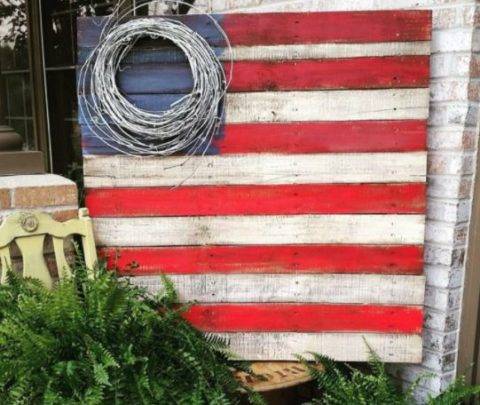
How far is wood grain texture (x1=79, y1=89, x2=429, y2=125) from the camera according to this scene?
208 cm

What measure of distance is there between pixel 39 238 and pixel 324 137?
3.71 ft

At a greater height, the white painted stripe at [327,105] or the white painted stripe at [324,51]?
the white painted stripe at [324,51]

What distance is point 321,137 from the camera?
6.93ft

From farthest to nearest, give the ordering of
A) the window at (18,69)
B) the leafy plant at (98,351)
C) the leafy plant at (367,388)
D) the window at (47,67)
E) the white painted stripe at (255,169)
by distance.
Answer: the window at (18,69), the window at (47,67), the white painted stripe at (255,169), the leafy plant at (367,388), the leafy plant at (98,351)

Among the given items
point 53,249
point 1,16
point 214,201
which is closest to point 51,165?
point 1,16

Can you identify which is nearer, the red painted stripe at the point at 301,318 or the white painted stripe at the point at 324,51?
the white painted stripe at the point at 324,51

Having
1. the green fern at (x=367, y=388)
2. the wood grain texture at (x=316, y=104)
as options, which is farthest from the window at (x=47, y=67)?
the green fern at (x=367, y=388)

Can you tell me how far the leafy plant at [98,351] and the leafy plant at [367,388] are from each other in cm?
31

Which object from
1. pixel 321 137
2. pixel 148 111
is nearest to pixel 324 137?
pixel 321 137

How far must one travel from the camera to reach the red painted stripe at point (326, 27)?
2.05 meters

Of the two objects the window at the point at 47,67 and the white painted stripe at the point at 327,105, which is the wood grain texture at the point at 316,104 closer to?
the white painted stripe at the point at 327,105

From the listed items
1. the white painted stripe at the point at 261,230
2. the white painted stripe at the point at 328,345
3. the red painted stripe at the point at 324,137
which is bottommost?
the white painted stripe at the point at 328,345

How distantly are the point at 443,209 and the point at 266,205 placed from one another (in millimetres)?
677

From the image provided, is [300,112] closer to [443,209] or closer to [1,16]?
[443,209]
